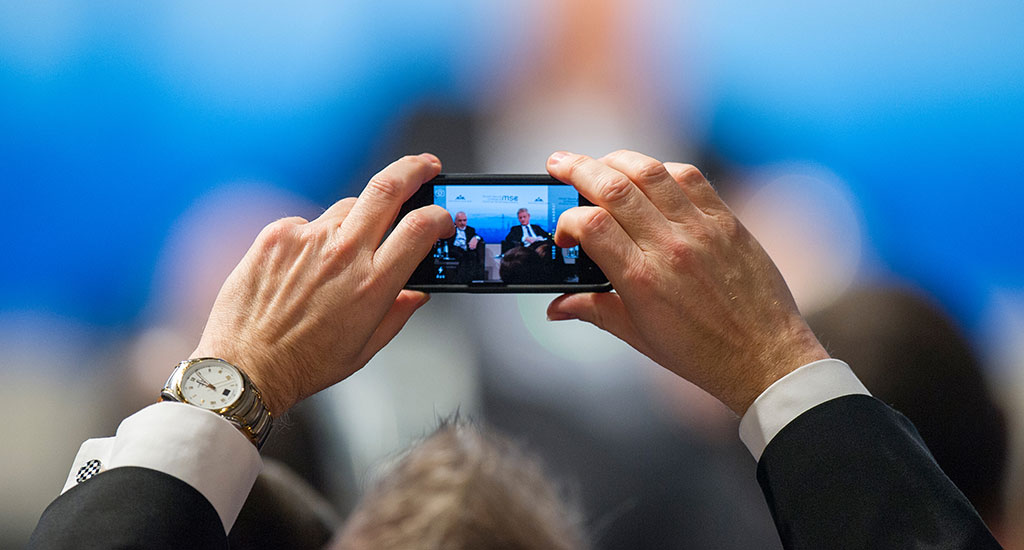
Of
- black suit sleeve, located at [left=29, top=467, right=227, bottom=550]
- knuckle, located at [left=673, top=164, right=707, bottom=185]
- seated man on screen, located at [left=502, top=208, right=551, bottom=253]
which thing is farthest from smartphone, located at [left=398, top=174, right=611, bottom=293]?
black suit sleeve, located at [left=29, top=467, right=227, bottom=550]

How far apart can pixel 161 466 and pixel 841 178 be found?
938mm

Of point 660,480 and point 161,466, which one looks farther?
point 660,480

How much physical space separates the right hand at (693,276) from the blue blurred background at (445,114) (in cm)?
26

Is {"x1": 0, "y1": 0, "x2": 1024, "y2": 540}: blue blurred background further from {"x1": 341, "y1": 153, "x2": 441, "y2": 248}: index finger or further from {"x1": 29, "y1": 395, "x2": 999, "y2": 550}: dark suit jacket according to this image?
{"x1": 29, "y1": 395, "x2": 999, "y2": 550}: dark suit jacket

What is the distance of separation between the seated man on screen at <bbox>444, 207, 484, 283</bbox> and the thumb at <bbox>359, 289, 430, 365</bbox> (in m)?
0.07

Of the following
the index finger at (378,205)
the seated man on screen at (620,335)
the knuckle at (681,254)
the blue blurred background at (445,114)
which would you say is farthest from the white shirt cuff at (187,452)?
the knuckle at (681,254)

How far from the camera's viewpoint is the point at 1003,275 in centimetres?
98

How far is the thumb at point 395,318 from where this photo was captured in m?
0.81

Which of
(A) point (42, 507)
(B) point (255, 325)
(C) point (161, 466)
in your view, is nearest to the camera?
(C) point (161, 466)

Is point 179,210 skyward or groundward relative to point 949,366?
skyward

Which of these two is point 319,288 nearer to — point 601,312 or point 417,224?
point 417,224

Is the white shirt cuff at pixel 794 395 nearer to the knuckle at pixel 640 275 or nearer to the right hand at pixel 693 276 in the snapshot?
the right hand at pixel 693 276

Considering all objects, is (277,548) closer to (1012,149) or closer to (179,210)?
(179,210)

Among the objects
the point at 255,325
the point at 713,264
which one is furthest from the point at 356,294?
the point at 713,264
